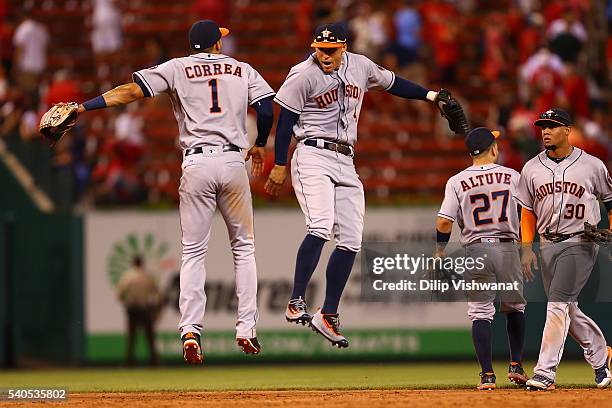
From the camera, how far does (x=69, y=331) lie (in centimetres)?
1819

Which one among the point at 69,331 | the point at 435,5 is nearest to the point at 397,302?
the point at 69,331

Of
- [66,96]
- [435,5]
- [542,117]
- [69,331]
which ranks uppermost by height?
[435,5]

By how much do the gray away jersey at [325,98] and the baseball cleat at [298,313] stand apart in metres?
1.38

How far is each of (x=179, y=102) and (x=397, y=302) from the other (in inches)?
275

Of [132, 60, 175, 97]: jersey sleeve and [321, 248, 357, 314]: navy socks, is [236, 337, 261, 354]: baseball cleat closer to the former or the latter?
[321, 248, 357, 314]: navy socks

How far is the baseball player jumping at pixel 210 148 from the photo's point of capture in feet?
36.8

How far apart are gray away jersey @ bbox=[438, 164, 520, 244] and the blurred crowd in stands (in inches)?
235

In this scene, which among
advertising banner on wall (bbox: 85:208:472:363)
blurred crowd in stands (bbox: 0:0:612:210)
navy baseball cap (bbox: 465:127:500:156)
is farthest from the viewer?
blurred crowd in stands (bbox: 0:0:612:210)

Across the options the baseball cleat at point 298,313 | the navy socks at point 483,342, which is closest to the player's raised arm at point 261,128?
the baseball cleat at point 298,313

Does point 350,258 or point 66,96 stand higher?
point 66,96

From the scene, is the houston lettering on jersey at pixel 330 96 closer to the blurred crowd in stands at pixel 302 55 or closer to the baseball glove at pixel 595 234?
the baseball glove at pixel 595 234

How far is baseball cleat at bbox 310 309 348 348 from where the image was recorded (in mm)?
11305

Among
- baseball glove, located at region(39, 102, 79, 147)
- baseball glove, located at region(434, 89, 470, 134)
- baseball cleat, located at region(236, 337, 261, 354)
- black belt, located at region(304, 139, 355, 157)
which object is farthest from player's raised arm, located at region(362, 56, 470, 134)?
baseball glove, located at region(39, 102, 79, 147)

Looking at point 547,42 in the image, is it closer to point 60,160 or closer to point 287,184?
point 287,184
